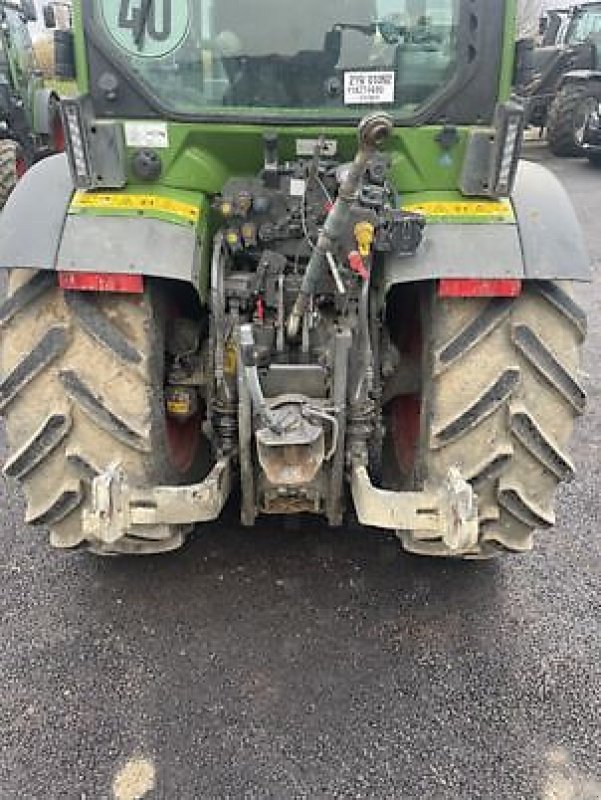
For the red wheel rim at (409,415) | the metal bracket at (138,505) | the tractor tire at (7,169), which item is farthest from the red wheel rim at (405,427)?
the tractor tire at (7,169)

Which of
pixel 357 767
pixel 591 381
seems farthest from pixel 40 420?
pixel 591 381

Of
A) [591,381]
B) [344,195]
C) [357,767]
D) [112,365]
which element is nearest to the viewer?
[344,195]

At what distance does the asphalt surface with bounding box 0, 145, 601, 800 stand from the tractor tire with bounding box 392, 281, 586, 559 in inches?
18.0

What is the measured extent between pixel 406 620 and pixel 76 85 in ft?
6.85

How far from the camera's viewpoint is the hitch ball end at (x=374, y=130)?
1.97 metres

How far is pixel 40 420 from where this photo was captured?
8.50 ft

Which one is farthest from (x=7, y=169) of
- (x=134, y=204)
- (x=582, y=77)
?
(x=582, y=77)

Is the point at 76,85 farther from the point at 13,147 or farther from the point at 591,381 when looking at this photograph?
the point at 13,147

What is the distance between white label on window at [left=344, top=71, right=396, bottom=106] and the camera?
257 cm

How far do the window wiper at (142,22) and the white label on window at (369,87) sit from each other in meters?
0.63

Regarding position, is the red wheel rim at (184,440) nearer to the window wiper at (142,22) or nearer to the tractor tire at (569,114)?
the window wiper at (142,22)

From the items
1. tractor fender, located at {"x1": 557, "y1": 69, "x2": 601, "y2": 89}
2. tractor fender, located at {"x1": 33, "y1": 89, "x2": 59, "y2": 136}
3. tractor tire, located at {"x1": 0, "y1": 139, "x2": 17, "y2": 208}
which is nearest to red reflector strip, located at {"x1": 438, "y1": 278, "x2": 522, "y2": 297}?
tractor tire, located at {"x1": 0, "y1": 139, "x2": 17, "y2": 208}

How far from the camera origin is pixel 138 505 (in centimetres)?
240

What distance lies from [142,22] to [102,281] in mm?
825
